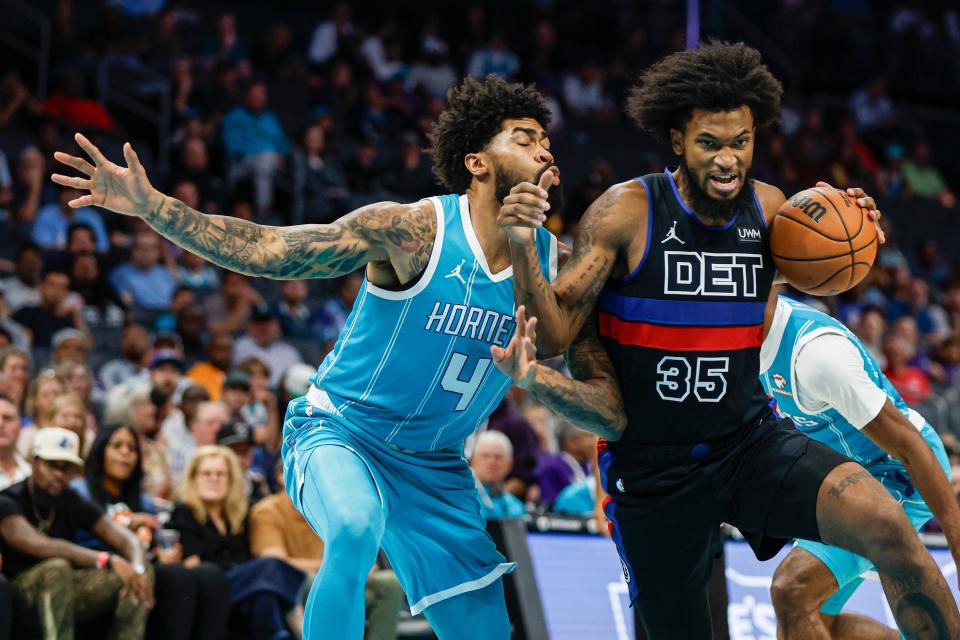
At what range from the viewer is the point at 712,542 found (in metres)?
4.62

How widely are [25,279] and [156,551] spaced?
3.63 m

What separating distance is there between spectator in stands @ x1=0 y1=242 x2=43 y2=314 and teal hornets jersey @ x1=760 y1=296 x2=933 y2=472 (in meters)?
6.50

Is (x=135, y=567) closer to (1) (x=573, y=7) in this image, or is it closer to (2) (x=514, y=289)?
(2) (x=514, y=289)

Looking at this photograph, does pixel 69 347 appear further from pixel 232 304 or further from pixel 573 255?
pixel 573 255

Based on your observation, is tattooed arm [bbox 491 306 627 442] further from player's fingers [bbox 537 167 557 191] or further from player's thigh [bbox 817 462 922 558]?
player's thigh [bbox 817 462 922 558]

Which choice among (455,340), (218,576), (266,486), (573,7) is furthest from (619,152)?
(455,340)

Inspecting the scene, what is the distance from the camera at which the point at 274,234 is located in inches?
179

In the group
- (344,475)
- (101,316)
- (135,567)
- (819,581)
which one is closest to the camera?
(344,475)

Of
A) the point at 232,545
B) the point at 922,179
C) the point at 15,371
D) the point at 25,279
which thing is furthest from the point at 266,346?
the point at 922,179

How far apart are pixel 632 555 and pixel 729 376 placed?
0.72 metres

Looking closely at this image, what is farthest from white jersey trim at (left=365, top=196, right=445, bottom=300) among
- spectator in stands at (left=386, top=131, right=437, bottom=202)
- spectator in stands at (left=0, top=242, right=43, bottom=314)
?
spectator in stands at (left=386, top=131, right=437, bottom=202)

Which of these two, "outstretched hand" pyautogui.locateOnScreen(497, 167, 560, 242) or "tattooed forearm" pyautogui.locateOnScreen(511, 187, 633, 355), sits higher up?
"outstretched hand" pyautogui.locateOnScreen(497, 167, 560, 242)

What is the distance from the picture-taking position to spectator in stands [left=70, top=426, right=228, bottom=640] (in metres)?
6.99

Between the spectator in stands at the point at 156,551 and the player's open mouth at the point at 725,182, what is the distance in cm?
390
